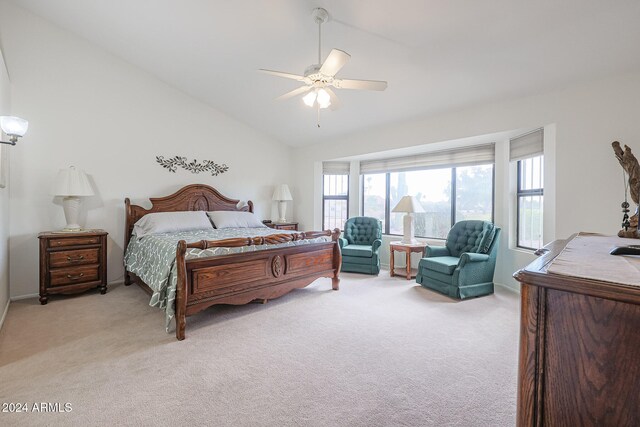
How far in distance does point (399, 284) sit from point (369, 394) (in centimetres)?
254

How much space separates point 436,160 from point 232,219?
3449 millimetres

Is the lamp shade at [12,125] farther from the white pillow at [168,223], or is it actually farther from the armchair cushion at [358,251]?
the armchair cushion at [358,251]

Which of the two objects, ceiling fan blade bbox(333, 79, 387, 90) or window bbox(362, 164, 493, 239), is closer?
ceiling fan blade bbox(333, 79, 387, 90)

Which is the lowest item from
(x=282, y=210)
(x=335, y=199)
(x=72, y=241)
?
(x=72, y=241)

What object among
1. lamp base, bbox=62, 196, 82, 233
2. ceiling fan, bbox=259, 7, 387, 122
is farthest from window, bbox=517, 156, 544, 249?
lamp base, bbox=62, 196, 82, 233

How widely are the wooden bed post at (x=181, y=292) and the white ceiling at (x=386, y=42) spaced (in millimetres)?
2378

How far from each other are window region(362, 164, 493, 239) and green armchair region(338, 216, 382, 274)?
0.61 m

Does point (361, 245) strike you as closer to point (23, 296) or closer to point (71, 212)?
point (71, 212)

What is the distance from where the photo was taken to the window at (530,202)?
380cm

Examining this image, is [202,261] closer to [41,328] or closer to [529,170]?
[41,328]

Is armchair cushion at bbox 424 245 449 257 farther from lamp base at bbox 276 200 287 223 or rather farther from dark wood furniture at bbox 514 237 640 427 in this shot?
dark wood furniture at bbox 514 237 640 427

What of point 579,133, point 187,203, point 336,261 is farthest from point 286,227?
point 579,133

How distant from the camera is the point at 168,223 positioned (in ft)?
13.3

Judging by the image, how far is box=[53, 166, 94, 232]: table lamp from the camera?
3.55m
